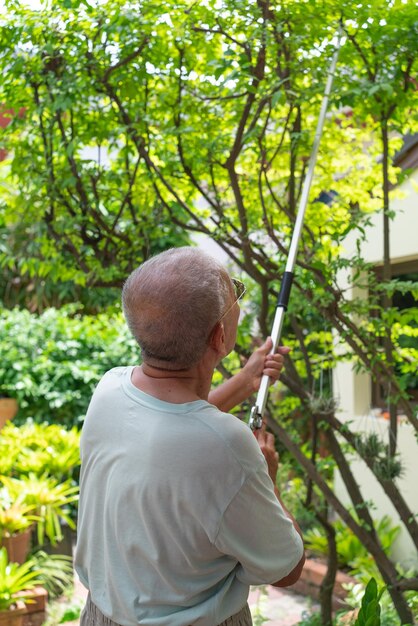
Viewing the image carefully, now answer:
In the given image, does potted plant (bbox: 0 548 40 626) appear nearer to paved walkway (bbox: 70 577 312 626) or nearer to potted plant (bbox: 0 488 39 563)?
potted plant (bbox: 0 488 39 563)

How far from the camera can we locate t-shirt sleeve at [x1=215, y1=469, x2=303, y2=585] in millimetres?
1544

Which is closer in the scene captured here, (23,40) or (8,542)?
(23,40)

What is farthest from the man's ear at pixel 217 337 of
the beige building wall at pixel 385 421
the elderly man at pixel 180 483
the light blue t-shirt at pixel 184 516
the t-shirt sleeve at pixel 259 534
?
the beige building wall at pixel 385 421

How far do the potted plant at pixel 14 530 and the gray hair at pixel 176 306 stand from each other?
352cm

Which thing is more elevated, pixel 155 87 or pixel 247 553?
pixel 155 87

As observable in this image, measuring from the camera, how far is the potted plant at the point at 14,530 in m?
4.83

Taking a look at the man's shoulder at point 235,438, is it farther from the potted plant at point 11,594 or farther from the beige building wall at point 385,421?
the beige building wall at point 385,421

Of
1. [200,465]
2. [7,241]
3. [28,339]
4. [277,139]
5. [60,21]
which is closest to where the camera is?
[200,465]

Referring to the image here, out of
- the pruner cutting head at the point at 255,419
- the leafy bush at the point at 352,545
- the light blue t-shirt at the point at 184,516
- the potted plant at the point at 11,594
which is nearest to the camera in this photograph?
the light blue t-shirt at the point at 184,516

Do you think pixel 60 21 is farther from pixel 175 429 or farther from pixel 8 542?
pixel 8 542

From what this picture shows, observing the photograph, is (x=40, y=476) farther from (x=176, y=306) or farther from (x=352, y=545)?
(x=176, y=306)

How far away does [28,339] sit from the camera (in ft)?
→ 26.5

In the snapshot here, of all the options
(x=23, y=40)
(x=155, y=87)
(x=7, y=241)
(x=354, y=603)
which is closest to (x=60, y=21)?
(x=23, y=40)

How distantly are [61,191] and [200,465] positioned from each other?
2703 millimetres
